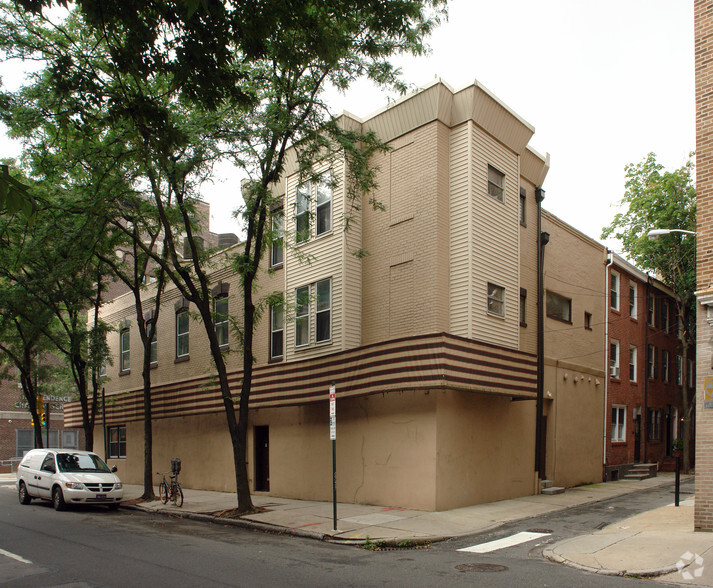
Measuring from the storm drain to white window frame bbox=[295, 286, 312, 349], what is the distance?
34.3ft

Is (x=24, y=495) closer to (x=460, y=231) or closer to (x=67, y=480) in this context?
(x=67, y=480)

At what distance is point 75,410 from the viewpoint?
3353 centimetres

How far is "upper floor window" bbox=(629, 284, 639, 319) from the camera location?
91.2 feet

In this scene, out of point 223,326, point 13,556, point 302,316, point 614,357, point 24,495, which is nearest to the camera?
point 13,556

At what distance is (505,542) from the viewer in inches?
490

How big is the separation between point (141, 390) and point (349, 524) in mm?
16523

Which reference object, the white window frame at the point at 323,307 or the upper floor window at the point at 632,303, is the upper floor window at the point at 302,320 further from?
the upper floor window at the point at 632,303

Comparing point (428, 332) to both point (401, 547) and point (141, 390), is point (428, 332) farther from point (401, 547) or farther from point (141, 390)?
point (141, 390)

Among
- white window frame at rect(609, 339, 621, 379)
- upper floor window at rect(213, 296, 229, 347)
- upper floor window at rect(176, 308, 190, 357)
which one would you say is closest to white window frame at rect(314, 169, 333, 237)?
upper floor window at rect(213, 296, 229, 347)

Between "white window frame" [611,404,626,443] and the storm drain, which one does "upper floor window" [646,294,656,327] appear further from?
the storm drain

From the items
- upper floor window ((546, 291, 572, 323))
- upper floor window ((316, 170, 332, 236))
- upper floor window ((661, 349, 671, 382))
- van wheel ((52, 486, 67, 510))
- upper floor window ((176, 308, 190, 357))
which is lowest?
van wheel ((52, 486, 67, 510))

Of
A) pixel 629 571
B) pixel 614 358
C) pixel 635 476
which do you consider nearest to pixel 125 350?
pixel 614 358

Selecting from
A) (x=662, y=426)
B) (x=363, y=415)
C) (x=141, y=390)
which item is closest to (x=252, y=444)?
(x=363, y=415)

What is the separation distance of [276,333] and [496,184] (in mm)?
8336
